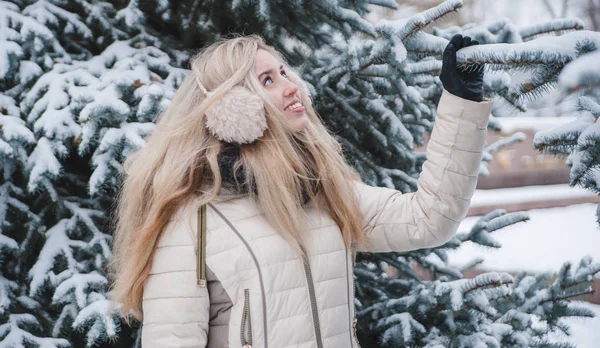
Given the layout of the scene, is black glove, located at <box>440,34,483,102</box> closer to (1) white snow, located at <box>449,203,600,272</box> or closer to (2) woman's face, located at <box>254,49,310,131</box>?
(2) woman's face, located at <box>254,49,310,131</box>

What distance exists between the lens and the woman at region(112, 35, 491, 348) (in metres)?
1.50

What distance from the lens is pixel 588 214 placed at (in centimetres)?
819

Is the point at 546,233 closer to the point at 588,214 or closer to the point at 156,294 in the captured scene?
the point at 588,214

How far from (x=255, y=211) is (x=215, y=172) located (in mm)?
163

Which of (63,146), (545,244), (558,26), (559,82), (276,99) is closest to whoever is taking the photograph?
(559,82)

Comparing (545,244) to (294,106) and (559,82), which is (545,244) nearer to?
(294,106)

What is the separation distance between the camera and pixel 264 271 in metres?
1.51

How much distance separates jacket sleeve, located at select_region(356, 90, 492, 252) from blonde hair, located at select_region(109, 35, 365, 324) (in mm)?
78

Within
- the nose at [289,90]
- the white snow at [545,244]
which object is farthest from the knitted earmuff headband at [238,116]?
the white snow at [545,244]

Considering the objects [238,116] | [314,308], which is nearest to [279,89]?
[238,116]

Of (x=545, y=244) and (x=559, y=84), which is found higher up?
(x=545, y=244)

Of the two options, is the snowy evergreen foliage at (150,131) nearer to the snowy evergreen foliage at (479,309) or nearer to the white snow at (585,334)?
the snowy evergreen foliage at (479,309)

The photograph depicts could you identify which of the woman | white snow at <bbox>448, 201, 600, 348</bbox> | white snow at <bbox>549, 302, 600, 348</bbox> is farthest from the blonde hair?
white snow at <bbox>448, 201, 600, 348</bbox>

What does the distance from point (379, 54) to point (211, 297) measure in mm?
1190
